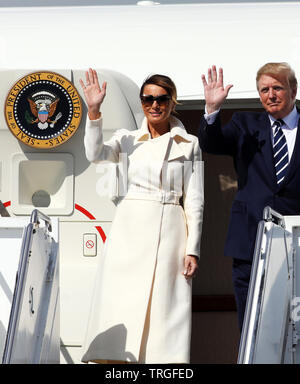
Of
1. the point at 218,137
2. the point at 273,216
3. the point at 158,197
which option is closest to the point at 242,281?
the point at 273,216

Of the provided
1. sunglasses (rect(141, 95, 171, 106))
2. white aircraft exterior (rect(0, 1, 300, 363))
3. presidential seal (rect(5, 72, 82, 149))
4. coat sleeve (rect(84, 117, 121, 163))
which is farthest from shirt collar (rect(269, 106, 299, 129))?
presidential seal (rect(5, 72, 82, 149))

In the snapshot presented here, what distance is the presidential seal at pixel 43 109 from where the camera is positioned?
631cm

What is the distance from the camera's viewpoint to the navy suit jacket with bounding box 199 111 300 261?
4945mm

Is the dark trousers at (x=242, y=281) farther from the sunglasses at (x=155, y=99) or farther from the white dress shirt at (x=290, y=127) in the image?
the sunglasses at (x=155, y=99)

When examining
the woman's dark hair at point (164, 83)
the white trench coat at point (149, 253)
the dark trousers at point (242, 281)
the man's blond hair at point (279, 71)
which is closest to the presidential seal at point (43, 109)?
the white trench coat at point (149, 253)

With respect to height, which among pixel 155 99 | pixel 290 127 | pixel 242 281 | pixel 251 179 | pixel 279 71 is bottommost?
pixel 242 281

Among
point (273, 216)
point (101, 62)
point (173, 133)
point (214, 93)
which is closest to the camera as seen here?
point (273, 216)

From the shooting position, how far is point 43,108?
6.33 meters

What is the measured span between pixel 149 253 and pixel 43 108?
163 cm

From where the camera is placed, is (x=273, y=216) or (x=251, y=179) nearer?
(x=273, y=216)

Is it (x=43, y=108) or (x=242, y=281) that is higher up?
(x=43, y=108)

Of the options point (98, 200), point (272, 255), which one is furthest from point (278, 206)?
point (98, 200)

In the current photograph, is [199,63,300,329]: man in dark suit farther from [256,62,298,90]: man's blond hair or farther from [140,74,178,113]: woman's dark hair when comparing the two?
[140,74,178,113]: woman's dark hair

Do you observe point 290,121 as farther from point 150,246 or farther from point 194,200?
point 150,246
